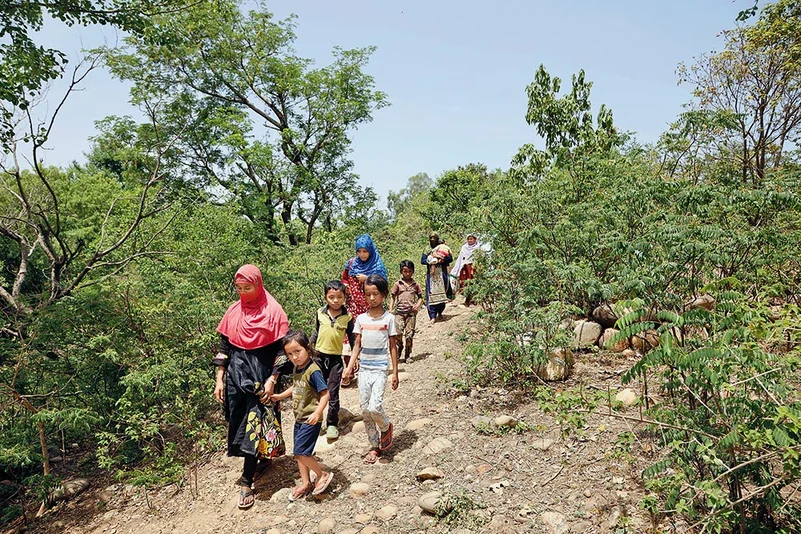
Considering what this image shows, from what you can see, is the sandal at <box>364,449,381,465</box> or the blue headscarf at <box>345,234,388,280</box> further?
the blue headscarf at <box>345,234,388,280</box>

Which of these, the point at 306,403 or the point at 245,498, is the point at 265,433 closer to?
the point at 306,403

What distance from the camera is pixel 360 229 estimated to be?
16047mm

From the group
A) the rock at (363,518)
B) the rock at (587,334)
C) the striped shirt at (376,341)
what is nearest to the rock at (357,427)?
the striped shirt at (376,341)

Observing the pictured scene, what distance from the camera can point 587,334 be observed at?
18.3ft

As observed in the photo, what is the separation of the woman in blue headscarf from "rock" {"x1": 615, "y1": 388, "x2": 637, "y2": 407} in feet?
9.00

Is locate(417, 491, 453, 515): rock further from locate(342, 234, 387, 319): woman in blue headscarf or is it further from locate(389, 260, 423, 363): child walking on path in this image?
locate(389, 260, 423, 363): child walking on path

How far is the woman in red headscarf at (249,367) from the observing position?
382cm

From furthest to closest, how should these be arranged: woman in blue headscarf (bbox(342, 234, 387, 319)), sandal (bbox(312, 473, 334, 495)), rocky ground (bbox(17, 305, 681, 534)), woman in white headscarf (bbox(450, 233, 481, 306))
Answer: woman in white headscarf (bbox(450, 233, 481, 306))
woman in blue headscarf (bbox(342, 234, 387, 319))
sandal (bbox(312, 473, 334, 495))
rocky ground (bbox(17, 305, 681, 534))

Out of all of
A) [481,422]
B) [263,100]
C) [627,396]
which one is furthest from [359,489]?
[263,100]

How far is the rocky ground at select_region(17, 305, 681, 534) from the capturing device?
9.97 ft

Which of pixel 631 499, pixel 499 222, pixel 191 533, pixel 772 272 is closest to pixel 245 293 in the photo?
pixel 191 533

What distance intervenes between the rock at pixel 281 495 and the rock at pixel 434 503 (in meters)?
1.19

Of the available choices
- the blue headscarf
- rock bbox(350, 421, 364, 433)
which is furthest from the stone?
the blue headscarf

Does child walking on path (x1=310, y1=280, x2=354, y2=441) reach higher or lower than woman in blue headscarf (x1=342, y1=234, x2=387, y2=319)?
lower
